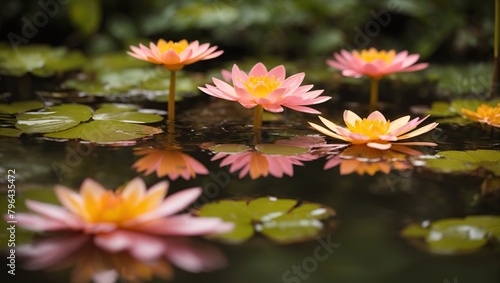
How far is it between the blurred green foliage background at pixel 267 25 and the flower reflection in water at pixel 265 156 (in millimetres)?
1180

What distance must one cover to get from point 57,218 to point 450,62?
6.37ft

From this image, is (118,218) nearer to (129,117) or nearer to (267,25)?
(129,117)

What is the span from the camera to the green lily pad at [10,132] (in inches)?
40.2

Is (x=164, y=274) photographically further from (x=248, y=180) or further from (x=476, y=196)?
(x=476, y=196)

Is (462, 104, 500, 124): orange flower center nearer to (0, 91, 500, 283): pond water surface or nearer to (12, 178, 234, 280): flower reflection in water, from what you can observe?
(0, 91, 500, 283): pond water surface

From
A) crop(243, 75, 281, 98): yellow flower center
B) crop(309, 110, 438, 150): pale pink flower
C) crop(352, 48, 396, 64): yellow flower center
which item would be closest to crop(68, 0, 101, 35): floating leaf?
crop(352, 48, 396, 64): yellow flower center

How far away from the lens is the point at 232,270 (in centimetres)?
59

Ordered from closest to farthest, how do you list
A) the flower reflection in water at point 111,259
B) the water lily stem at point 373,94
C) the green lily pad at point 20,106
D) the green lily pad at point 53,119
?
the flower reflection in water at point 111,259, the green lily pad at point 53,119, the green lily pad at point 20,106, the water lily stem at point 373,94

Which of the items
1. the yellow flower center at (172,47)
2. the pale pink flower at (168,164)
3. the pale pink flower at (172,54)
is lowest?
the pale pink flower at (168,164)

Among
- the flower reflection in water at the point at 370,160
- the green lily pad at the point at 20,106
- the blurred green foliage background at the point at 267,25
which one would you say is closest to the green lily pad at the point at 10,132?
the green lily pad at the point at 20,106

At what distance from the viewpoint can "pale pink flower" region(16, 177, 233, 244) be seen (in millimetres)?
614

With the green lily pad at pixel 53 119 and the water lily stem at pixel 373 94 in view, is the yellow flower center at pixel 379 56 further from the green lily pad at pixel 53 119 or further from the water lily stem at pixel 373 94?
the green lily pad at pixel 53 119

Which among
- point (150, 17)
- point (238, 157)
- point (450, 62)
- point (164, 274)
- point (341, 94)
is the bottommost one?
point (164, 274)

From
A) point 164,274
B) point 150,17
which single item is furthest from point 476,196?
point 150,17
